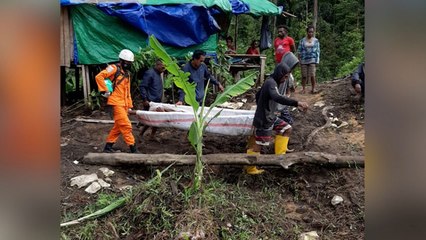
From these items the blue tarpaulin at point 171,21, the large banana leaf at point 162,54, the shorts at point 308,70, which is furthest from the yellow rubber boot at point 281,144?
the blue tarpaulin at point 171,21

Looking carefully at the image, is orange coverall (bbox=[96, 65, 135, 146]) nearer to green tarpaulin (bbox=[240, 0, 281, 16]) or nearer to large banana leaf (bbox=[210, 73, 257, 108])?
large banana leaf (bbox=[210, 73, 257, 108])

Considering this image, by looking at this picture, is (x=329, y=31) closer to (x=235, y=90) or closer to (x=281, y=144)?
(x=281, y=144)

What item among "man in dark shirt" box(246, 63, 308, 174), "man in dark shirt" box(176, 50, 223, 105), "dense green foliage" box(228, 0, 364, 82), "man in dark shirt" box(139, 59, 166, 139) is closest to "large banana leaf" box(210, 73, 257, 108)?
"man in dark shirt" box(246, 63, 308, 174)

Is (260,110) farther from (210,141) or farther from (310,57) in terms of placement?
(310,57)

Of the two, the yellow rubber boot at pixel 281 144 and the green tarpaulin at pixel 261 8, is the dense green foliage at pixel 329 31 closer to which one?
the green tarpaulin at pixel 261 8

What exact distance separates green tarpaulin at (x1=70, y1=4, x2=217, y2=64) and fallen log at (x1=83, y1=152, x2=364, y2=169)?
4.74 metres

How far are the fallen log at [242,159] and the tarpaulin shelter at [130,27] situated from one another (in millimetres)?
4627

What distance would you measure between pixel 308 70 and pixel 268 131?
4.55 meters

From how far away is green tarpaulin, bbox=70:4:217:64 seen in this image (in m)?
9.70

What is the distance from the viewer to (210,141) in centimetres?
725

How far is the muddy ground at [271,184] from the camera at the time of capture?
15.4ft
